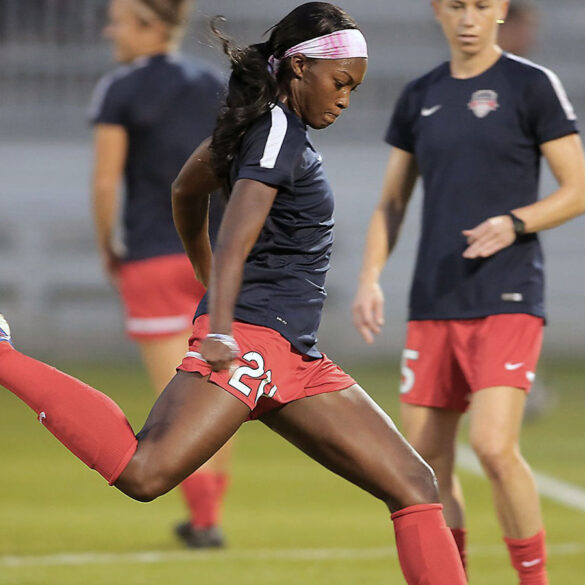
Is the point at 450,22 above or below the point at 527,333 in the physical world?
above

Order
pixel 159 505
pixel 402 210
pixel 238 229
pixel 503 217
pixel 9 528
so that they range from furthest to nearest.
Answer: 1. pixel 159 505
2. pixel 9 528
3. pixel 402 210
4. pixel 503 217
5. pixel 238 229

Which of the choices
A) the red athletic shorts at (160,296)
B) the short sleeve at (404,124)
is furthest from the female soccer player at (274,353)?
the red athletic shorts at (160,296)

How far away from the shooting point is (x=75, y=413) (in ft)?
12.8

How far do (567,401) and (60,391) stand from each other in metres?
8.71

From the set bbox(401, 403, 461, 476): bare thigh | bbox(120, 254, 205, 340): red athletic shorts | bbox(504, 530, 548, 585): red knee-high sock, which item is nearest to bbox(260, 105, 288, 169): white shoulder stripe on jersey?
bbox(401, 403, 461, 476): bare thigh

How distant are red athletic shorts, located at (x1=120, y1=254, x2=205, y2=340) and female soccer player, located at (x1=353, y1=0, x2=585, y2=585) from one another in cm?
154

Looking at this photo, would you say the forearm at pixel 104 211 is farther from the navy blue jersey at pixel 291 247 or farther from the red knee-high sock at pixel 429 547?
the red knee-high sock at pixel 429 547

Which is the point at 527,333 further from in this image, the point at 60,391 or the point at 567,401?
the point at 567,401

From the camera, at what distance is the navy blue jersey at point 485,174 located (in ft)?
15.9

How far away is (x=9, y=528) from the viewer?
6602 millimetres

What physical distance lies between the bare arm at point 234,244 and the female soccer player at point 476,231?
1261mm

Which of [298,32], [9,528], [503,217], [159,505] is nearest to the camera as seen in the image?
[298,32]

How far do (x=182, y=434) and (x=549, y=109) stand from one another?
6.33 feet

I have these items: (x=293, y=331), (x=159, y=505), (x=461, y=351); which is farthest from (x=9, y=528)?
(x=293, y=331)
